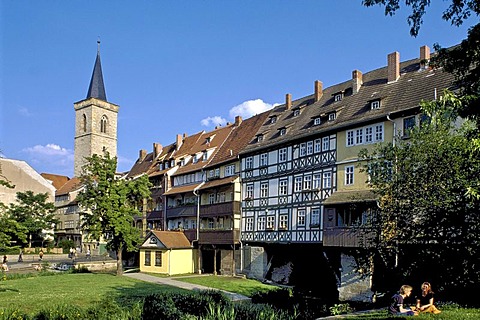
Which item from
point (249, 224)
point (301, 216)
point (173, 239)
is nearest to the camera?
point (301, 216)

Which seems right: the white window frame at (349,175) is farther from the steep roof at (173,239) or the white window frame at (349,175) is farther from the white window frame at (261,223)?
the steep roof at (173,239)

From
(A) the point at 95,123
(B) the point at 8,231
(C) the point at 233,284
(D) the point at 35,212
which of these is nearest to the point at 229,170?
(C) the point at 233,284

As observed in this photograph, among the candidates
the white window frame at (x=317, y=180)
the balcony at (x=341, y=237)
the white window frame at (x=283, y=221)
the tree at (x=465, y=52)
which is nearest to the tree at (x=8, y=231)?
the tree at (x=465, y=52)

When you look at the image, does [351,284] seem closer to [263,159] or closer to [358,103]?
[358,103]

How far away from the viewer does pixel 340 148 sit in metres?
27.1

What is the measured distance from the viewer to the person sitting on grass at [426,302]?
478 inches

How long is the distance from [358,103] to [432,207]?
13.6 meters

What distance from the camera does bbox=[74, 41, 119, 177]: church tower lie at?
81.9m

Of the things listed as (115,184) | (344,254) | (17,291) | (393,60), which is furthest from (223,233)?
(393,60)

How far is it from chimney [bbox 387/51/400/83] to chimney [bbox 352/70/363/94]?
2271 millimetres

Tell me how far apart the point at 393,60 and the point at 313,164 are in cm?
771

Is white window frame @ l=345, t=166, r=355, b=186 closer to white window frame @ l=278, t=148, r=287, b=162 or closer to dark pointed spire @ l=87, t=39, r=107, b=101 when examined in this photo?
white window frame @ l=278, t=148, r=287, b=162

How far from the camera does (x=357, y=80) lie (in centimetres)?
2991

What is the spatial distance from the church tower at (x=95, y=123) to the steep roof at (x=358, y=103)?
52407 mm
